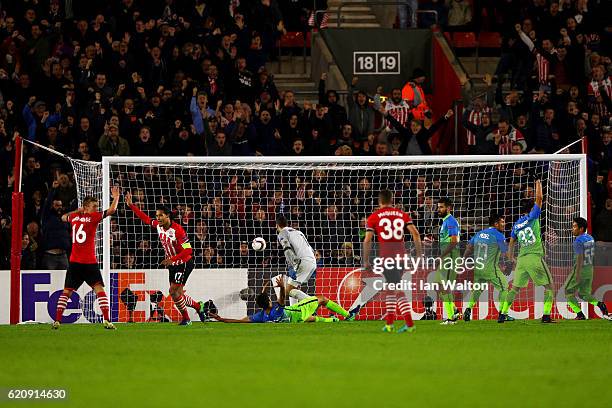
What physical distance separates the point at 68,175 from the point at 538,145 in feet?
28.9

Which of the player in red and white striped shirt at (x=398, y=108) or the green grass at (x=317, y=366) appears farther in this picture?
the player in red and white striped shirt at (x=398, y=108)

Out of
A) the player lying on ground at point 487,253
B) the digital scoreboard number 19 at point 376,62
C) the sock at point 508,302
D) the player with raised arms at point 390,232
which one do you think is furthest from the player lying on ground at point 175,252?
the digital scoreboard number 19 at point 376,62

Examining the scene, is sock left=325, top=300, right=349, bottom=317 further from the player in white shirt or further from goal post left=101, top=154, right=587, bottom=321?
goal post left=101, top=154, right=587, bottom=321

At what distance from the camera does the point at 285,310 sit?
19.8 meters

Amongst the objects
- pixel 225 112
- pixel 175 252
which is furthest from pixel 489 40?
pixel 175 252

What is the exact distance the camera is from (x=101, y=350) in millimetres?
13695

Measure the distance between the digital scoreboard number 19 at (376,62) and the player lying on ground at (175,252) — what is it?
8.47 metres

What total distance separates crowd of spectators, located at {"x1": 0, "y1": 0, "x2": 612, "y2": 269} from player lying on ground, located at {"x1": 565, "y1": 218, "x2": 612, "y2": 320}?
226 centimetres

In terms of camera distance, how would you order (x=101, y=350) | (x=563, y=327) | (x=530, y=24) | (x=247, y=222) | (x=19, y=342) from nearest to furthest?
(x=101, y=350), (x=19, y=342), (x=563, y=327), (x=247, y=222), (x=530, y=24)

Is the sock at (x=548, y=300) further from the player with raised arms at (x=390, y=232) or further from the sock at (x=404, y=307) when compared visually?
the sock at (x=404, y=307)

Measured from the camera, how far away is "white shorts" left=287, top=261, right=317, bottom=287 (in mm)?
19625

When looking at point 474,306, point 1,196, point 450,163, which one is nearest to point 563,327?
point 474,306

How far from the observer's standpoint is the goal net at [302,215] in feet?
65.8

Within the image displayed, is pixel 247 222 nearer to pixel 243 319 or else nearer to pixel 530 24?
pixel 243 319
